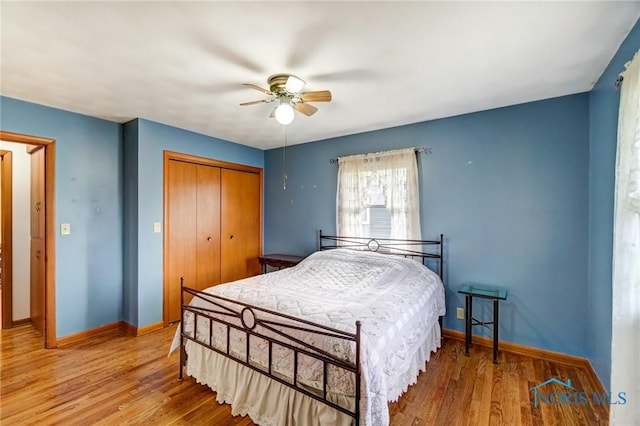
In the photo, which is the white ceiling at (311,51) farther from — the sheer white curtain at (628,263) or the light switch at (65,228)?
the light switch at (65,228)

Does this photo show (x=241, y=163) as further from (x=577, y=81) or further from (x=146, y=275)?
(x=577, y=81)

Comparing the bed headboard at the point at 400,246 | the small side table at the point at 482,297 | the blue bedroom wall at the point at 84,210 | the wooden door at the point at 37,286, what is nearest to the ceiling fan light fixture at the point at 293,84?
the bed headboard at the point at 400,246

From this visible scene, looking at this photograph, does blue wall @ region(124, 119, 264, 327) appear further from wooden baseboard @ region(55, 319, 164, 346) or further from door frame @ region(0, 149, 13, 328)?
door frame @ region(0, 149, 13, 328)

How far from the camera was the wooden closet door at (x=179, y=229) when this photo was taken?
366 centimetres

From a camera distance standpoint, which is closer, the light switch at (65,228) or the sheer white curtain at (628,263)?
the sheer white curtain at (628,263)

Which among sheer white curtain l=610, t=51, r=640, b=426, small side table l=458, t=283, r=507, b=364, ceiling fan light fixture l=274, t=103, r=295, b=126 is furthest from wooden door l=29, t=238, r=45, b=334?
sheer white curtain l=610, t=51, r=640, b=426

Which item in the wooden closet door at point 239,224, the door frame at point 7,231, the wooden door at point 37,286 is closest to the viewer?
the wooden door at point 37,286

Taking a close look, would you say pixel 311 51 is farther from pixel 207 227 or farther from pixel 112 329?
pixel 112 329

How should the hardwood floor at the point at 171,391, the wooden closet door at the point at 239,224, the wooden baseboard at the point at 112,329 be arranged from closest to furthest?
the hardwood floor at the point at 171,391
the wooden baseboard at the point at 112,329
the wooden closet door at the point at 239,224

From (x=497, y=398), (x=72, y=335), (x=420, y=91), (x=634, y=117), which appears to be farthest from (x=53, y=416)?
(x=634, y=117)

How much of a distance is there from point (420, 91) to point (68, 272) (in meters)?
3.94

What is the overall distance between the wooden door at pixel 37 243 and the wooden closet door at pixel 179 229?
1189 millimetres

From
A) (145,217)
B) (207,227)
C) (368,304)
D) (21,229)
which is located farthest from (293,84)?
(21,229)

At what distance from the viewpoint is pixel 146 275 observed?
340 centimetres
